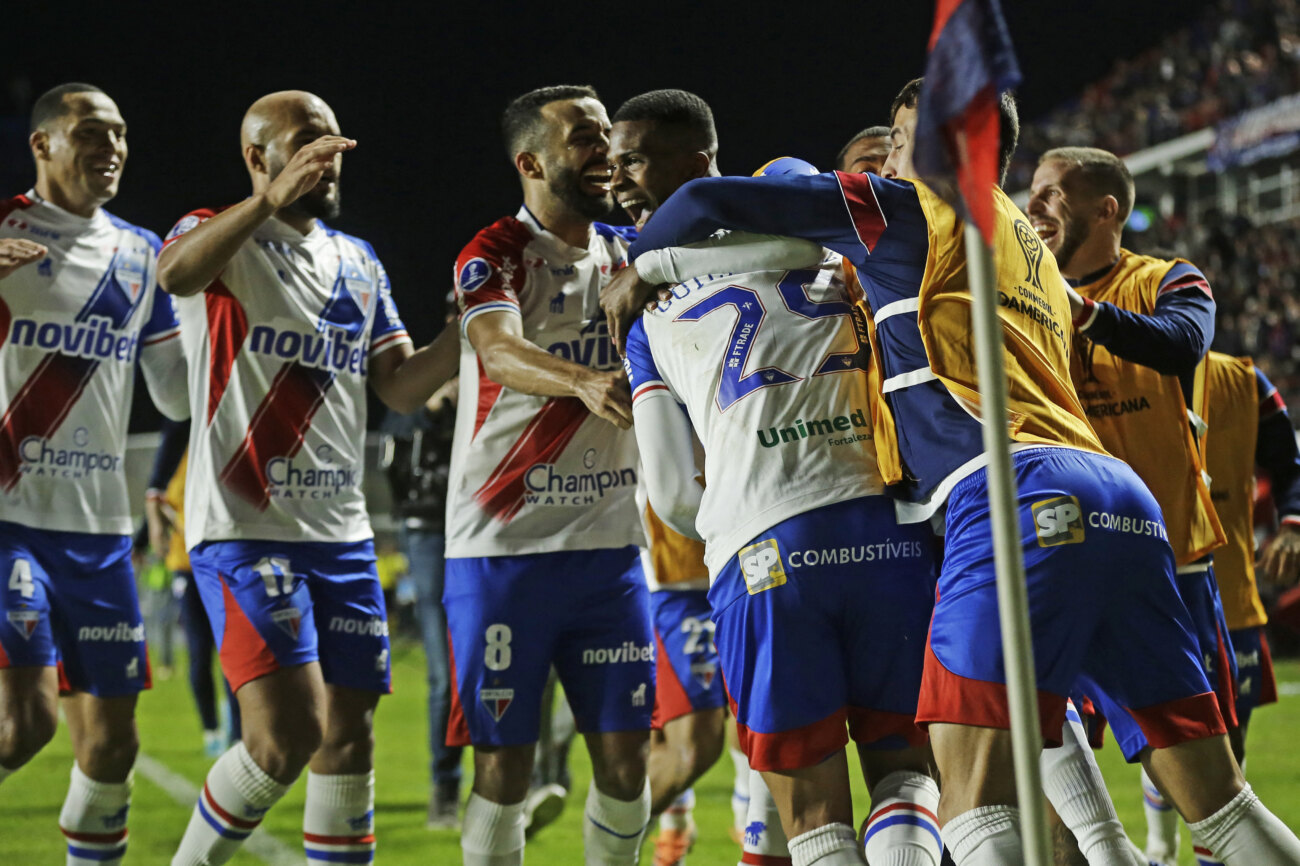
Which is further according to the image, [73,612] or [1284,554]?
[1284,554]

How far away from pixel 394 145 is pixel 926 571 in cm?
2888

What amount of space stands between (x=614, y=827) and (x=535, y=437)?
1.21 meters

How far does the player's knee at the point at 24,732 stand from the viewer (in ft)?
13.4

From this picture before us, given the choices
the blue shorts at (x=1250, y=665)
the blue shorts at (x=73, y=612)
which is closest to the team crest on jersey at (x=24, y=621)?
the blue shorts at (x=73, y=612)

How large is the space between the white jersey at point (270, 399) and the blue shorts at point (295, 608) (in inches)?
2.4

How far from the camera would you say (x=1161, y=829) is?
4.59 metres

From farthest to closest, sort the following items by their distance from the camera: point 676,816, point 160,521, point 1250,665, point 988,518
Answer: point 160,521, point 676,816, point 1250,665, point 988,518

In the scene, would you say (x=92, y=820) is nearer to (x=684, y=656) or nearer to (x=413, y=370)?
(x=413, y=370)

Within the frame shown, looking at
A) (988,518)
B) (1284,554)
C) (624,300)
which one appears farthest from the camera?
(1284,554)

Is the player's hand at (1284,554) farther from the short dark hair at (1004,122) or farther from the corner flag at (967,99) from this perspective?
the corner flag at (967,99)

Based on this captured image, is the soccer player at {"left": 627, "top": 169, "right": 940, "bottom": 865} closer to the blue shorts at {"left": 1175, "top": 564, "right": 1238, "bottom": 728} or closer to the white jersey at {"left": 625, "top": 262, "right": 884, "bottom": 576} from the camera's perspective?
the white jersey at {"left": 625, "top": 262, "right": 884, "bottom": 576}

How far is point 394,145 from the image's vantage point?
30.0 m

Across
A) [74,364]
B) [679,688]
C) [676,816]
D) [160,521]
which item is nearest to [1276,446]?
[679,688]

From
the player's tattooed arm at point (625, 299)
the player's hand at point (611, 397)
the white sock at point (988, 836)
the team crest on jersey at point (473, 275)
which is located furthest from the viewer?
the team crest on jersey at point (473, 275)
